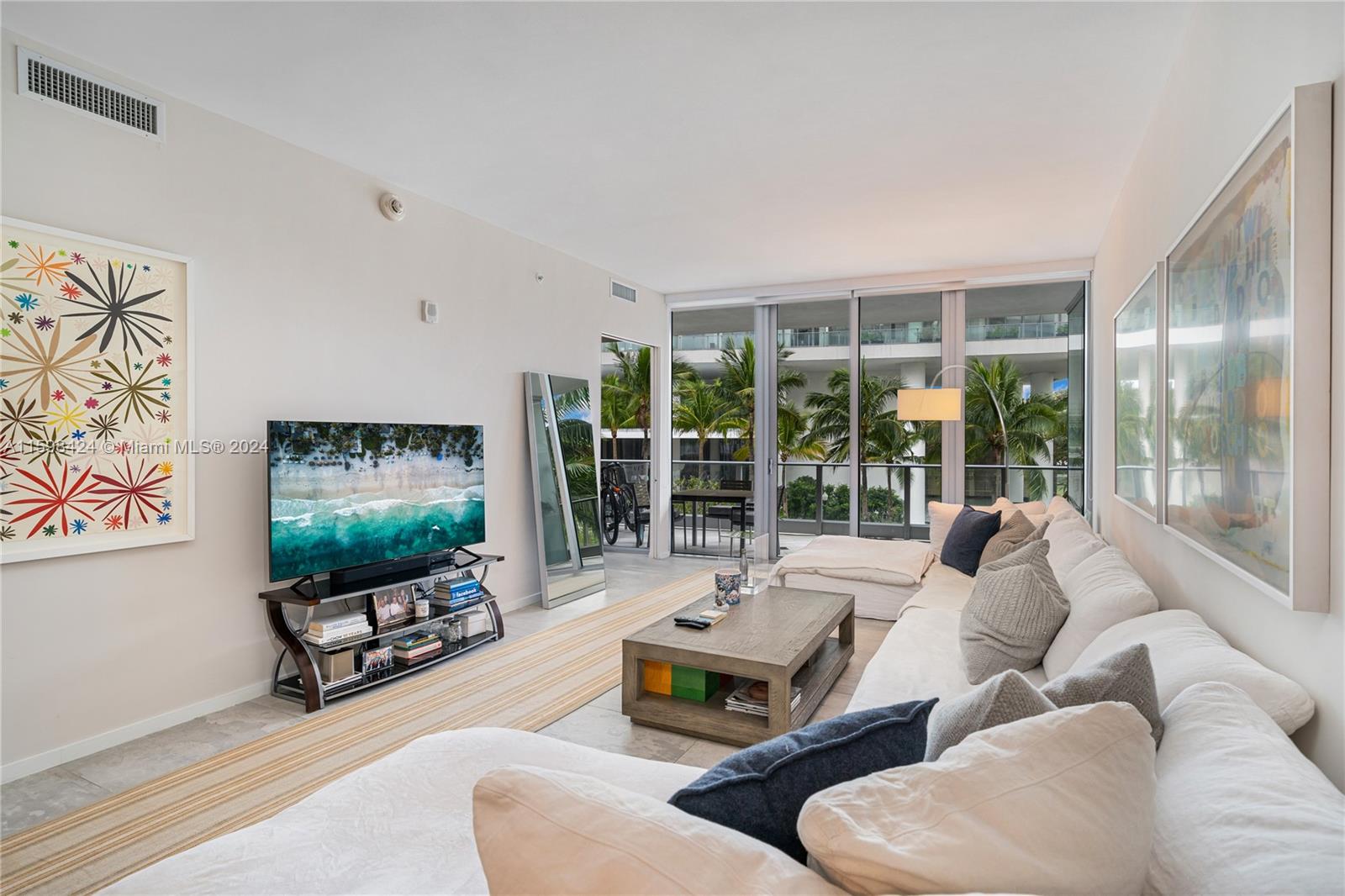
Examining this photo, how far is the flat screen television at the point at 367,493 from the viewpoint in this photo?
3229 mm

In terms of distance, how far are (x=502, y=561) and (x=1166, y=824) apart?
14.3 feet

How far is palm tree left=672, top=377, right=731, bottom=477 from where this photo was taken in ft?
24.2

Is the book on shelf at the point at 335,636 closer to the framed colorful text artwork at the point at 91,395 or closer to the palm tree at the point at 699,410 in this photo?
the framed colorful text artwork at the point at 91,395

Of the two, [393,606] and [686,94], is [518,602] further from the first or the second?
[686,94]

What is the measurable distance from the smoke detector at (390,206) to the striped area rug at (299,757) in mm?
2564

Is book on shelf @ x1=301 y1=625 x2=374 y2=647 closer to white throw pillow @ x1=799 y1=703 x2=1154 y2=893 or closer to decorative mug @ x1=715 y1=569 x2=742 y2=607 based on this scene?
decorative mug @ x1=715 y1=569 x2=742 y2=607

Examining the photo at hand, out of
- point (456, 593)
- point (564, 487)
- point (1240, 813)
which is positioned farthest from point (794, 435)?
point (1240, 813)

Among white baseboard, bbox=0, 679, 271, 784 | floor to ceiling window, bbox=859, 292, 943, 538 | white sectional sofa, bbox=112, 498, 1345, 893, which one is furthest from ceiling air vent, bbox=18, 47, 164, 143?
floor to ceiling window, bbox=859, 292, 943, 538

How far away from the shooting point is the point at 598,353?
6.05 metres

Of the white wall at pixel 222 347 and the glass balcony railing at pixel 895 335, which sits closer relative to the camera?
the white wall at pixel 222 347

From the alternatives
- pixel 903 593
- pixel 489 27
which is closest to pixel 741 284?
pixel 903 593

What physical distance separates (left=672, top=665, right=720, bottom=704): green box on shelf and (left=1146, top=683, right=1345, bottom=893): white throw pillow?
6.54 ft

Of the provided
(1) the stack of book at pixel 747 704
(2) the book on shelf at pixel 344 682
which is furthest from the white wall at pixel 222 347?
(1) the stack of book at pixel 747 704

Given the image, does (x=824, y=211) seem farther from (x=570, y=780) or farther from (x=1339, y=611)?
(x=570, y=780)
